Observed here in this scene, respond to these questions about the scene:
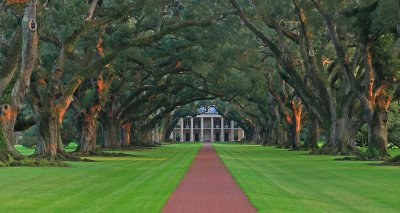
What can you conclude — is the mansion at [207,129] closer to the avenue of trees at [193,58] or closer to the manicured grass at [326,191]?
the avenue of trees at [193,58]

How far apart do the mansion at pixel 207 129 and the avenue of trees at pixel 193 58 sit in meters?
113

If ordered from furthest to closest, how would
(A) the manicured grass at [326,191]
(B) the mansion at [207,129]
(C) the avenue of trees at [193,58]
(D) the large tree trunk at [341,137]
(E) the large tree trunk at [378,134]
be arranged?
(B) the mansion at [207,129] < (D) the large tree trunk at [341,137] < (E) the large tree trunk at [378,134] < (C) the avenue of trees at [193,58] < (A) the manicured grass at [326,191]

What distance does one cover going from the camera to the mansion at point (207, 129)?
174625 mm

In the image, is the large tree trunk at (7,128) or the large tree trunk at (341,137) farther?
the large tree trunk at (341,137)

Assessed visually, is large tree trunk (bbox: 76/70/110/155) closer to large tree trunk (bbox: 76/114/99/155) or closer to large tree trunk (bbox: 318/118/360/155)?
large tree trunk (bbox: 76/114/99/155)

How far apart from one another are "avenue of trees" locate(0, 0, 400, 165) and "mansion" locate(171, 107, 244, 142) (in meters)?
113

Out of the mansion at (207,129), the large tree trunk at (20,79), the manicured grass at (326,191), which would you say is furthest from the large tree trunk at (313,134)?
the mansion at (207,129)

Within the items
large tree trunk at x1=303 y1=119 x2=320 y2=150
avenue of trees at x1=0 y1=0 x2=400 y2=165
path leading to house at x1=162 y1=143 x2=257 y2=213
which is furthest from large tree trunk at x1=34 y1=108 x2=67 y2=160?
large tree trunk at x1=303 y1=119 x2=320 y2=150

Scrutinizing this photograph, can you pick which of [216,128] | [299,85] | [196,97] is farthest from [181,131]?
[299,85]

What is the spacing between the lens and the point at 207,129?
178 m

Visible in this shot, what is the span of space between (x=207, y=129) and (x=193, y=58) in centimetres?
13237

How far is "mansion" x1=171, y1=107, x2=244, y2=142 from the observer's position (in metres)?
175

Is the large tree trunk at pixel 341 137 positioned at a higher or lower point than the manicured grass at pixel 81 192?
higher

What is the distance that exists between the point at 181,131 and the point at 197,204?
16160 cm
